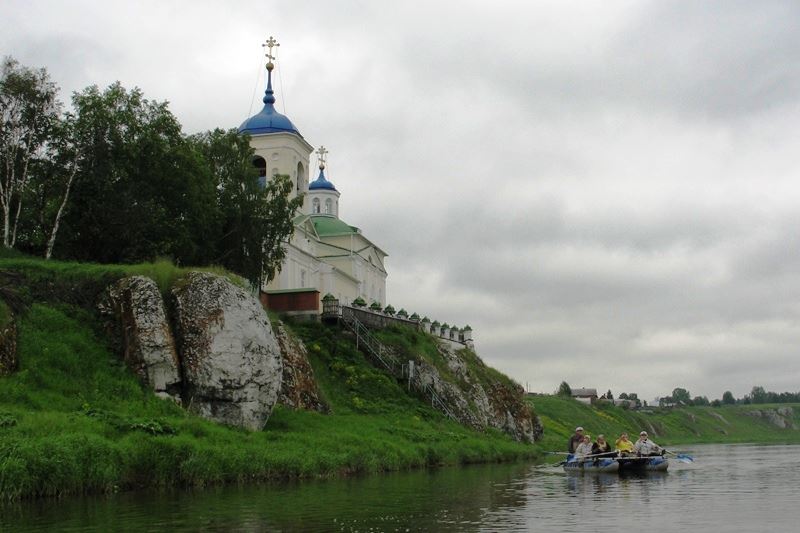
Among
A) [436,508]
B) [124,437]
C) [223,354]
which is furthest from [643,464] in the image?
[124,437]

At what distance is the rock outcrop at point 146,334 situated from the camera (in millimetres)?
32219

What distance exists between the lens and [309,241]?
73062 mm

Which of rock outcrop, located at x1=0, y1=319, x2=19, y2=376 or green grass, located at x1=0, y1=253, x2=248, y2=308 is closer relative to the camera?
rock outcrop, located at x1=0, y1=319, x2=19, y2=376

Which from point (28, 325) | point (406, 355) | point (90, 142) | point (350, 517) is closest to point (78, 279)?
point (28, 325)

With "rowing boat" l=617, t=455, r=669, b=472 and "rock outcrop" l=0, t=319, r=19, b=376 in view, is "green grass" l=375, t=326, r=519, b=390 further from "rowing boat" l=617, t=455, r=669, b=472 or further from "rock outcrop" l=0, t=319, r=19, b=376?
"rock outcrop" l=0, t=319, r=19, b=376

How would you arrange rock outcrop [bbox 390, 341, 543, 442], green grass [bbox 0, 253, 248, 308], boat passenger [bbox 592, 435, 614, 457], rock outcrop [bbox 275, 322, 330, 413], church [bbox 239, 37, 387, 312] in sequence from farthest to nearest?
church [bbox 239, 37, 387, 312] → rock outcrop [bbox 390, 341, 543, 442] → rock outcrop [bbox 275, 322, 330, 413] → boat passenger [bbox 592, 435, 614, 457] → green grass [bbox 0, 253, 248, 308]

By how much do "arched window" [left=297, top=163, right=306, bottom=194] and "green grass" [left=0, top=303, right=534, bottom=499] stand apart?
110ft

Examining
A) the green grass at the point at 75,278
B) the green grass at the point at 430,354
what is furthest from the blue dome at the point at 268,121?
the green grass at the point at 75,278

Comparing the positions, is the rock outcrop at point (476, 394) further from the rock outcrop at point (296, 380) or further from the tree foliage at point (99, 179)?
the tree foliage at point (99, 179)

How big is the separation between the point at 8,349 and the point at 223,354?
7.46 m

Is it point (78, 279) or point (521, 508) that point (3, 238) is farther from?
point (521, 508)

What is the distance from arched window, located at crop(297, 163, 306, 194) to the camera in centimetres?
7431

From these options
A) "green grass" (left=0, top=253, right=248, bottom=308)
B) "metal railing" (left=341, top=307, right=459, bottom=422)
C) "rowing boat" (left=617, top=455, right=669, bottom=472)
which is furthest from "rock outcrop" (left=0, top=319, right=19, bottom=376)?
"metal railing" (left=341, top=307, right=459, bottom=422)

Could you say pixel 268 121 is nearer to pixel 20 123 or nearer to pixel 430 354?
pixel 430 354
